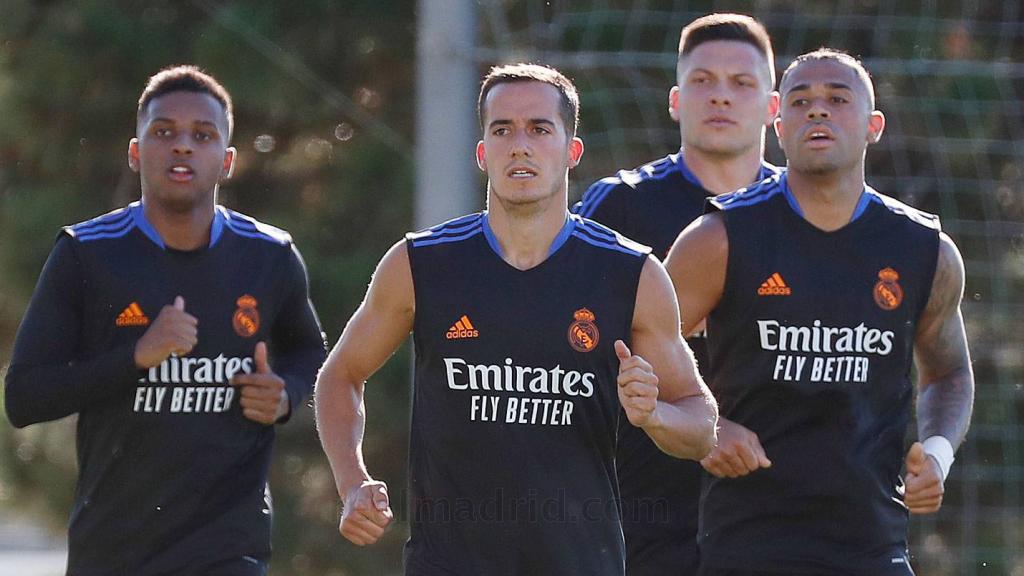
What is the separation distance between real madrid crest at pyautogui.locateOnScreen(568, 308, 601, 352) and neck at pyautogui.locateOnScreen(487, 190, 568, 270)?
0.70 feet

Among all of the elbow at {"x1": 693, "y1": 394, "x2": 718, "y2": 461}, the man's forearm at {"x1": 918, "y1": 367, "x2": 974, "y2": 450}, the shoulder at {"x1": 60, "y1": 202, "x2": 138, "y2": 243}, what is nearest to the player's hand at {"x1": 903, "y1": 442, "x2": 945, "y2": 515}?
the man's forearm at {"x1": 918, "y1": 367, "x2": 974, "y2": 450}

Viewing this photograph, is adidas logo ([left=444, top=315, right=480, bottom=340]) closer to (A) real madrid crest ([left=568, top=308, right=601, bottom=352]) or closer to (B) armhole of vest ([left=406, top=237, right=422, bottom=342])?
(B) armhole of vest ([left=406, top=237, right=422, bottom=342])

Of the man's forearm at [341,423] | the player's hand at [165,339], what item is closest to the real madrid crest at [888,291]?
Result: the man's forearm at [341,423]

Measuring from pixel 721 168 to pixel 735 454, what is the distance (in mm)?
1326

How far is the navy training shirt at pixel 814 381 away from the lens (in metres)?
5.25

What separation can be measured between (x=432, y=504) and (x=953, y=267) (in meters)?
1.93

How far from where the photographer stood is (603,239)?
4816 mm

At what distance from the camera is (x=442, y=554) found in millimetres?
4590

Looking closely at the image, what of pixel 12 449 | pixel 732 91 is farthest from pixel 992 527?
pixel 12 449

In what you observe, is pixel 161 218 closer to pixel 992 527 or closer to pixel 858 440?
pixel 858 440

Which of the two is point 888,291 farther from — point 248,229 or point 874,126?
point 248,229

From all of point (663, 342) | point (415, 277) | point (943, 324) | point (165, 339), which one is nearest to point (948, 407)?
point (943, 324)

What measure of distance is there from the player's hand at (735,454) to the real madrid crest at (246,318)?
1607mm

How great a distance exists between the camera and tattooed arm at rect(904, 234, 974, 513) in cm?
545
